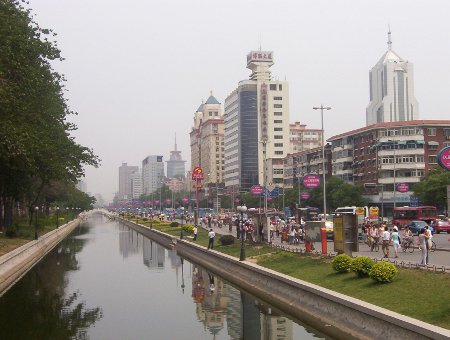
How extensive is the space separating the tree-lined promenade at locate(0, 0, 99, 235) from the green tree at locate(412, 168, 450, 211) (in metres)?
49.8

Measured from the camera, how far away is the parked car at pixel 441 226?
55031 millimetres

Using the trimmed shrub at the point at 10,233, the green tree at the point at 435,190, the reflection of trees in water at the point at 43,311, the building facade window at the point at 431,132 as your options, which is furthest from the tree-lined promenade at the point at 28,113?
the building facade window at the point at 431,132

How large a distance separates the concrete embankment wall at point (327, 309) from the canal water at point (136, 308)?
625 millimetres

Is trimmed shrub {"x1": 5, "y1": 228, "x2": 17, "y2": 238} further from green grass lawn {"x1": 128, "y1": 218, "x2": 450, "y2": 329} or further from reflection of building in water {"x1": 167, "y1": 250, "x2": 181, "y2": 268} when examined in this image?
green grass lawn {"x1": 128, "y1": 218, "x2": 450, "y2": 329}

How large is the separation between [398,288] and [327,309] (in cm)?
282

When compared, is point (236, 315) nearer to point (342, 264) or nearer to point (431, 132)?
point (342, 264)

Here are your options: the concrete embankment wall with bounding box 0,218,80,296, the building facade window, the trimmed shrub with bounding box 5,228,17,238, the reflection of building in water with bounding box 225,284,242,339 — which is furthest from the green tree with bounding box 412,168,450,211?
the trimmed shrub with bounding box 5,228,17,238

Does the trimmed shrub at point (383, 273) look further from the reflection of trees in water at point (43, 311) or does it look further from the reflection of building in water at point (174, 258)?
the reflection of building in water at point (174, 258)

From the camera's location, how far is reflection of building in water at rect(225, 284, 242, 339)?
22.3 metres

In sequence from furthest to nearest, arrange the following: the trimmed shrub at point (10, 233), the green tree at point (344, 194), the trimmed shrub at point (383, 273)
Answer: the green tree at point (344, 194) → the trimmed shrub at point (10, 233) → the trimmed shrub at point (383, 273)

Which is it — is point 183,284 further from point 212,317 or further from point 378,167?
point 378,167

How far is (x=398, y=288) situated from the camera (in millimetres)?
20172

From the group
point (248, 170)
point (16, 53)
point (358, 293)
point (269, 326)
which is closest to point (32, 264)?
point (16, 53)

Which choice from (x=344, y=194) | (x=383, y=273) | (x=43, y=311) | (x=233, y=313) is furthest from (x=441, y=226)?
(x=344, y=194)
